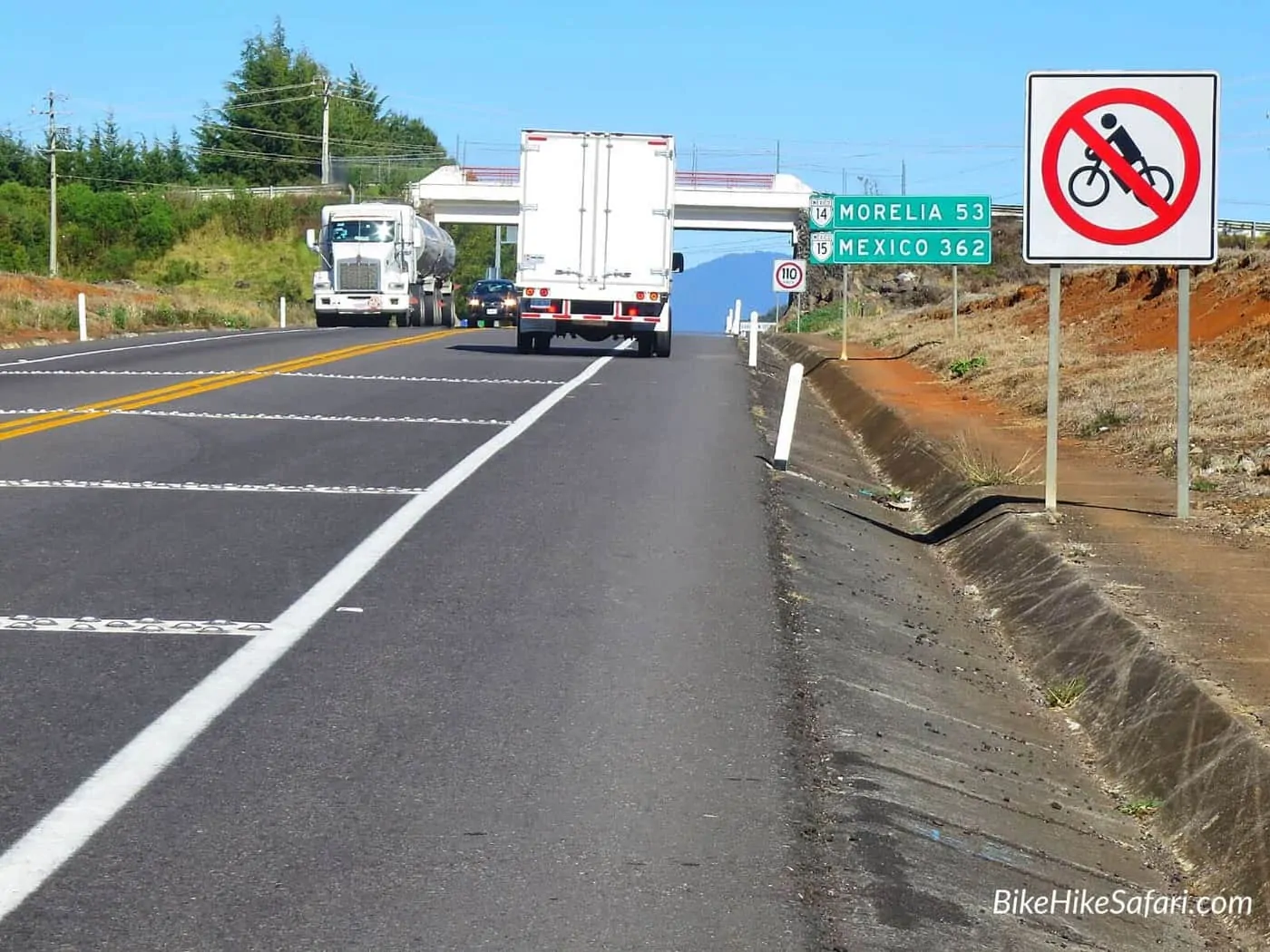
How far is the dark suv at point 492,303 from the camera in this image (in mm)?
60906

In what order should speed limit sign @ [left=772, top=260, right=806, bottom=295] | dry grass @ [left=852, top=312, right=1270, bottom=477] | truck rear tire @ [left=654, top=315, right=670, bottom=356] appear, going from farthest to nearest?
speed limit sign @ [left=772, top=260, right=806, bottom=295] < truck rear tire @ [left=654, top=315, right=670, bottom=356] < dry grass @ [left=852, top=312, right=1270, bottom=477]

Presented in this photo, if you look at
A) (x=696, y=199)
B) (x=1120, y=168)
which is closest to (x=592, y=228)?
(x=1120, y=168)

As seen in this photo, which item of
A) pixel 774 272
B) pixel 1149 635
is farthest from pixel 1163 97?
pixel 774 272

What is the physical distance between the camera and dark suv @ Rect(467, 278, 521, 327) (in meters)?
60.9

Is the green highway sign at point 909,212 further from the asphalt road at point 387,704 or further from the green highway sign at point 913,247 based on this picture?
the asphalt road at point 387,704

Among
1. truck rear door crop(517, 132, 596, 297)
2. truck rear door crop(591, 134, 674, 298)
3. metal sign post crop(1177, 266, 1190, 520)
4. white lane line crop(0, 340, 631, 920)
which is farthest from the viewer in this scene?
truck rear door crop(591, 134, 674, 298)

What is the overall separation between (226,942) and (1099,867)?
276cm

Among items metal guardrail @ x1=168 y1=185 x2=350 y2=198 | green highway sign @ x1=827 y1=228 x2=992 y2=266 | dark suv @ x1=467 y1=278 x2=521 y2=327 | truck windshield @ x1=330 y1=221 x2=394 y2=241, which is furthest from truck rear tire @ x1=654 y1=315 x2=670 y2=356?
metal guardrail @ x1=168 y1=185 x2=350 y2=198

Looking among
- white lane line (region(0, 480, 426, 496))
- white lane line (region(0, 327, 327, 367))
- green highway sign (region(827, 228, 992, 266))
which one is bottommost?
white lane line (region(0, 480, 426, 496))

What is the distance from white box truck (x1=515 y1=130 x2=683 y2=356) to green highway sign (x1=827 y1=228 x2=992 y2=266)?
235 inches

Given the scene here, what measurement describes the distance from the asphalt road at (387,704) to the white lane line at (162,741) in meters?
0.02

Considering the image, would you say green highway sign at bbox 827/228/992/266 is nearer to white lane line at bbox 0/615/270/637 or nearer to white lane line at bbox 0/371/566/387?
white lane line at bbox 0/371/566/387

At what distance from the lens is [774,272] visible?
144ft

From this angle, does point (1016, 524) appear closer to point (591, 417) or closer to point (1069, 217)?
point (1069, 217)
